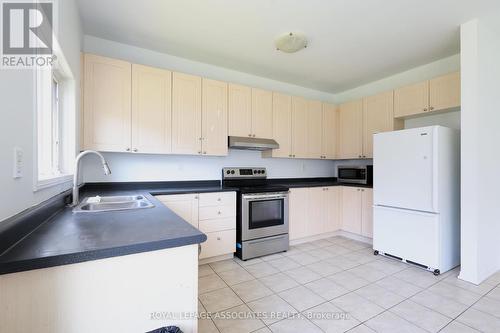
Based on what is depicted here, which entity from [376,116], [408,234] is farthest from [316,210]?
[376,116]

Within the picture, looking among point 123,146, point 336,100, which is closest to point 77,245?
point 123,146

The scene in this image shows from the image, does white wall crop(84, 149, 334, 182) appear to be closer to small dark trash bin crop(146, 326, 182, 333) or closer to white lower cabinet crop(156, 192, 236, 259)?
white lower cabinet crop(156, 192, 236, 259)

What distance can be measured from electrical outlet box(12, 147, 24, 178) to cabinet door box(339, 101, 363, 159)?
13.0ft

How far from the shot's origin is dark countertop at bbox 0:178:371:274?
2.54 ft

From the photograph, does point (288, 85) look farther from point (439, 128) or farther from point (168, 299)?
point (168, 299)

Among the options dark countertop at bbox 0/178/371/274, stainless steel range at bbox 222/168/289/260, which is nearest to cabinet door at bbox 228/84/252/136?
stainless steel range at bbox 222/168/289/260

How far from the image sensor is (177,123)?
288 cm

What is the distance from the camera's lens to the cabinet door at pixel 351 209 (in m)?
3.64

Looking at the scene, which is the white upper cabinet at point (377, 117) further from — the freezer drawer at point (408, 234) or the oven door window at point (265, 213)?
the oven door window at point (265, 213)

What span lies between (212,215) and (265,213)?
2.33 ft

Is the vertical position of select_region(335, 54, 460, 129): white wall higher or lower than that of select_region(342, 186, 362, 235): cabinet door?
higher

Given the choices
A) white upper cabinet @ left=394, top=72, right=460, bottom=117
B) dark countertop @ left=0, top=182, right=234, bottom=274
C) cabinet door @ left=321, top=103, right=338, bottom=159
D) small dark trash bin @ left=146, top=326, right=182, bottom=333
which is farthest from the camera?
cabinet door @ left=321, top=103, right=338, bottom=159

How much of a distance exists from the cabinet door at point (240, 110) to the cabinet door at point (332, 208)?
1.61 meters

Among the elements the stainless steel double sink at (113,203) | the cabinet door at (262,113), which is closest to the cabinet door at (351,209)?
the cabinet door at (262,113)
